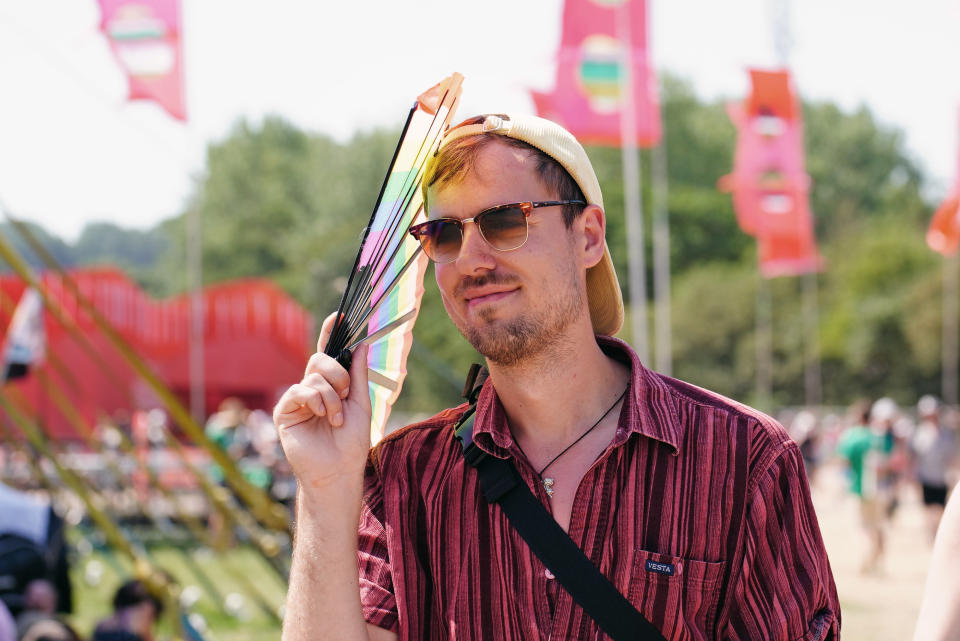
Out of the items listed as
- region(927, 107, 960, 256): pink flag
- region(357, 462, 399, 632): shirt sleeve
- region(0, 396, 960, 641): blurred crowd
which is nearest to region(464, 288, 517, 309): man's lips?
region(357, 462, 399, 632): shirt sleeve

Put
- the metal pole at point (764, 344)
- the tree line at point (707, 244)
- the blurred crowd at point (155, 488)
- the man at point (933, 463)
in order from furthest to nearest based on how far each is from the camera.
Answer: the tree line at point (707, 244)
the metal pole at point (764, 344)
the man at point (933, 463)
the blurred crowd at point (155, 488)

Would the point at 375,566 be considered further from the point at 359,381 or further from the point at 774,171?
the point at 774,171

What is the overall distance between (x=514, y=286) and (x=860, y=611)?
785 cm

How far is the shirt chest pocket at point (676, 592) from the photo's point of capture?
1.69 metres

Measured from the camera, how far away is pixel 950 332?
3372cm

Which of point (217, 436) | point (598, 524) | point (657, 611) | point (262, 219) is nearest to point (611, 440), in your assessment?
point (598, 524)

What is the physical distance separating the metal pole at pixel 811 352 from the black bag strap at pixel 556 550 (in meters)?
37.0

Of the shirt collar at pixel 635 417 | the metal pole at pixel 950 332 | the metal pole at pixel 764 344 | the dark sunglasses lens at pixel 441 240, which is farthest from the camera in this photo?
the metal pole at pixel 764 344

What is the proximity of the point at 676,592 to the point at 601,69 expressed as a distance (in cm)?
1049

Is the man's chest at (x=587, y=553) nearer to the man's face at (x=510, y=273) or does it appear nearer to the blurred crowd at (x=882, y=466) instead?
the man's face at (x=510, y=273)

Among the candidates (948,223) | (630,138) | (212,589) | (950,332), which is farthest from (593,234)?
(950,332)

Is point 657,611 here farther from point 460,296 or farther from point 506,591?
point 460,296

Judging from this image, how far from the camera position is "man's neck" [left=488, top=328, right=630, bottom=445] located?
75.0 inches

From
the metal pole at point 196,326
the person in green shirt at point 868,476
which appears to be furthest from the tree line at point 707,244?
the person in green shirt at point 868,476
